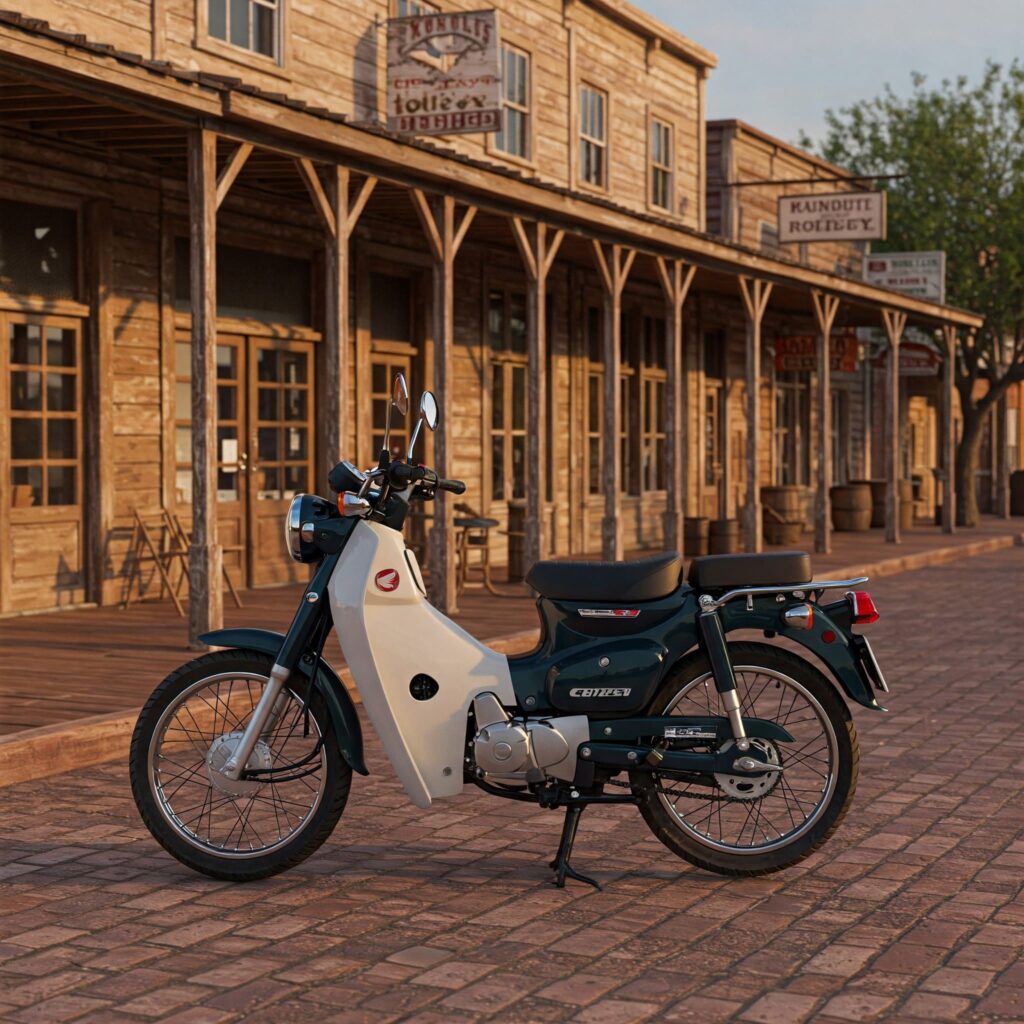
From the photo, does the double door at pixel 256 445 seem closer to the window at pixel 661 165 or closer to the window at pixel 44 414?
the window at pixel 44 414

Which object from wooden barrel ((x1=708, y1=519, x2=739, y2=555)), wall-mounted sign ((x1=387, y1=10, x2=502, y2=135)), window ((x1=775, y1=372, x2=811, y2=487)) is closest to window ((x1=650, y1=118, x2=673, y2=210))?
wooden barrel ((x1=708, y1=519, x2=739, y2=555))

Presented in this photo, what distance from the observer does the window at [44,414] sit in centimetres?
1180

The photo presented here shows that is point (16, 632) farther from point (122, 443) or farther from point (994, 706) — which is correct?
point (994, 706)

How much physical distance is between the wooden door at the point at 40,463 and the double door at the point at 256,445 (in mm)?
1116

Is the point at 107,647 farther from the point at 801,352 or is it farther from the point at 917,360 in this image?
the point at 917,360

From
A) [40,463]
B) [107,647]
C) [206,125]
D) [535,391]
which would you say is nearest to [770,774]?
[107,647]

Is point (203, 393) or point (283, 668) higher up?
point (203, 393)

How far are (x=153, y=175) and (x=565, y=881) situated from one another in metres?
8.89

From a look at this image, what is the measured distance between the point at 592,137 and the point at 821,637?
15672 mm

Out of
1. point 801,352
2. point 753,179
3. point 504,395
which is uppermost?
point 753,179

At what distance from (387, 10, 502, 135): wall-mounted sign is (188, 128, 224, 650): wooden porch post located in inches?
154

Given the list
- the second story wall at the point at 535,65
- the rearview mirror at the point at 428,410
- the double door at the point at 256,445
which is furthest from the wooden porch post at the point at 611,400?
the rearview mirror at the point at 428,410

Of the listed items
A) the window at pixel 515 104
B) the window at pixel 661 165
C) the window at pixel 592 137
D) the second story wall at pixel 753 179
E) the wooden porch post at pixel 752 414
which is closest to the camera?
the window at pixel 515 104

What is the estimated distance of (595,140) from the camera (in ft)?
66.0
